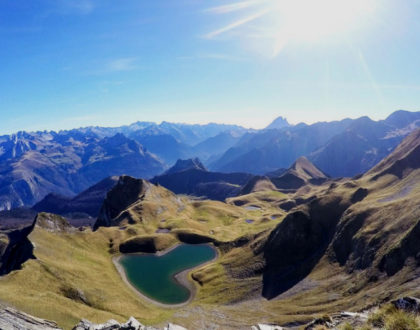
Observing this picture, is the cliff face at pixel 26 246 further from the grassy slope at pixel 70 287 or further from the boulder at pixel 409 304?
the boulder at pixel 409 304

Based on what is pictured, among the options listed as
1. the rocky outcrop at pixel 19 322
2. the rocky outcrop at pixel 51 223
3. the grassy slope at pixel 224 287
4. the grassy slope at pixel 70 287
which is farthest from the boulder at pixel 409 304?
the rocky outcrop at pixel 51 223

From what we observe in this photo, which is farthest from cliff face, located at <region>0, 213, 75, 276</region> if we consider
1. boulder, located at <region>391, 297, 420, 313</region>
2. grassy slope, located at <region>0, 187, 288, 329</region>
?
boulder, located at <region>391, 297, 420, 313</region>

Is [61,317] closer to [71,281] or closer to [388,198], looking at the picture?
[71,281]

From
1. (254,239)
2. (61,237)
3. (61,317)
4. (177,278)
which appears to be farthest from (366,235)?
(61,237)

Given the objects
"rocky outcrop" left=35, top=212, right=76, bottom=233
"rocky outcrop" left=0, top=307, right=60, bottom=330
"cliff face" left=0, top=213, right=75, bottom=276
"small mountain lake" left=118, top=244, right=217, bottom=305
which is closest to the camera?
"rocky outcrop" left=0, top=307, right=60, bottom=330

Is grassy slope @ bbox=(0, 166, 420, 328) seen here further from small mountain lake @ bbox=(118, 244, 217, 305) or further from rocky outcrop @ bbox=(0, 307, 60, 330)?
rocky outcrop @ bbox=(0, 307, 60, 330)
